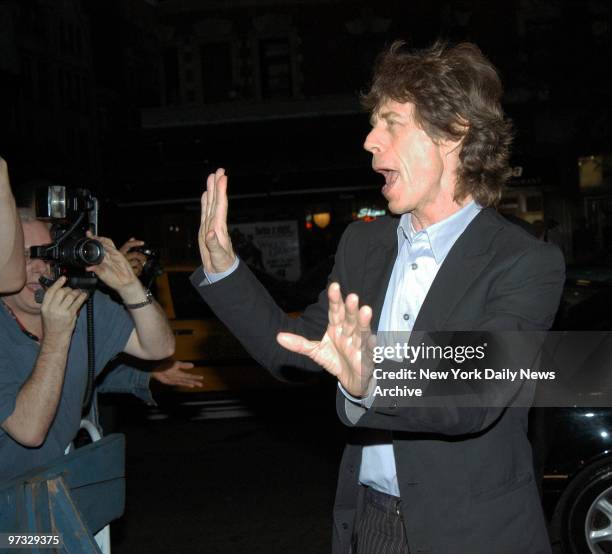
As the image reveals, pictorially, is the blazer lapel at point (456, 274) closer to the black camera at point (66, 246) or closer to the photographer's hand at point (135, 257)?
the black camera at point (66, 246)

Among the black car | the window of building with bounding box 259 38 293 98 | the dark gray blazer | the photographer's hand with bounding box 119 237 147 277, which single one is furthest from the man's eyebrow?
the window of building with bounding box 259 38 293 98

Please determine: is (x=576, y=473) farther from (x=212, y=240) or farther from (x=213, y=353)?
(x=213, y=353)

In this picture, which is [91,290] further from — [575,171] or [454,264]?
[575,171]

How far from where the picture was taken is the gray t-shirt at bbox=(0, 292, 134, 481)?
2633 mm

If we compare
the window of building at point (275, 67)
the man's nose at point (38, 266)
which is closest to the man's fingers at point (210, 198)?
the man's nose at point (38, 266)

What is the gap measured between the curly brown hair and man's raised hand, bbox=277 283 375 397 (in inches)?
29.8

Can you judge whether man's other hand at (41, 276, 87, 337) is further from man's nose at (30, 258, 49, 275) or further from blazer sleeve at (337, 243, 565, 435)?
blazer sleeve at (337, 243, 565, 435)

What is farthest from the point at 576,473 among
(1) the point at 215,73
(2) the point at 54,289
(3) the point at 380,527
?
(1) the point at 215,73

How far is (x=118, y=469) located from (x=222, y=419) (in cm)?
578

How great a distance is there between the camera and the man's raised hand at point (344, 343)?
159 centimetres

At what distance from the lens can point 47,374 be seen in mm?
2652

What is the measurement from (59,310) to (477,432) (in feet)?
4.93

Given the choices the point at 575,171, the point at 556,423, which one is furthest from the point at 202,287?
the point at 575,171

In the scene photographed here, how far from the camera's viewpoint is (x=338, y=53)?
66.4 ft
